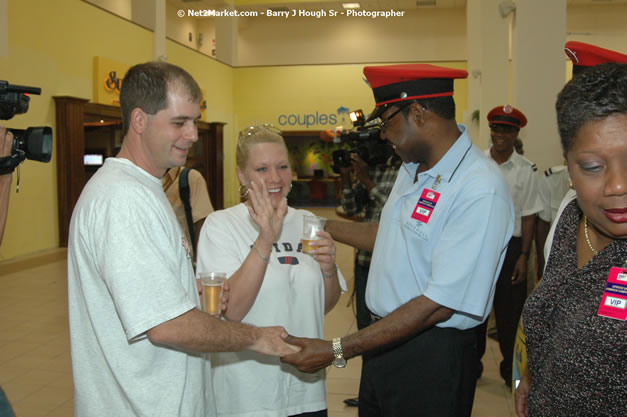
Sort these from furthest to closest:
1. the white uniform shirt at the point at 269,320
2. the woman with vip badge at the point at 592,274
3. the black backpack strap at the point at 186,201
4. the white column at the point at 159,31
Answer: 1. the white column at the point at 159,31
2. the black backpack strap at the point at 186,201
3. the white uniform shirt at the point at 269,320
4. the woman with vip badge at the point at 592,274

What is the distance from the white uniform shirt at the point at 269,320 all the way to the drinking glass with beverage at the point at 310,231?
0.09 metres

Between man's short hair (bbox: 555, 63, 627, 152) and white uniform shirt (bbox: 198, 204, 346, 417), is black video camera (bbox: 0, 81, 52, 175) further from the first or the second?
man's short hair (bbox: 555, 63, 627, 152)

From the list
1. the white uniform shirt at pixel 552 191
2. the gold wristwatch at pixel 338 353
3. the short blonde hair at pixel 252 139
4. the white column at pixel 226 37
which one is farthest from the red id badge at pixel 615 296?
the white column at pixel 226 37

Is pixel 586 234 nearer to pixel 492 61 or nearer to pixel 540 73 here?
pixel 540 73

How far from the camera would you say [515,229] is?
4227mm

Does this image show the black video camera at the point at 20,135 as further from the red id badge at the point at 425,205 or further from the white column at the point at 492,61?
the white column at the point at 492,61

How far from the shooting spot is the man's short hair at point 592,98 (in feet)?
3.68

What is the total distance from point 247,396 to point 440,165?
1.09 meters

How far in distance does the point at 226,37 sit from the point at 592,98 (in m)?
17.5

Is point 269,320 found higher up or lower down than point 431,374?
higher up

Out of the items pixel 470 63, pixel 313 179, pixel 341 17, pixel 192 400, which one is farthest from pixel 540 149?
pixel 313 179

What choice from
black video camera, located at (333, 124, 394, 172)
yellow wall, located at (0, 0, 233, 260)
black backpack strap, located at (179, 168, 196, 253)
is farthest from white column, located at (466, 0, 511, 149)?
yellow wall, located at (0, 0, 233, 260)

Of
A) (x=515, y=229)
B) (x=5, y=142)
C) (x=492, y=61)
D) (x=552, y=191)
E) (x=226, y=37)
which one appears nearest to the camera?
(x=5, y=142)

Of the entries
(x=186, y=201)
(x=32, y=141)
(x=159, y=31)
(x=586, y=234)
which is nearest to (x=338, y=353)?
(x=586, y=234)
